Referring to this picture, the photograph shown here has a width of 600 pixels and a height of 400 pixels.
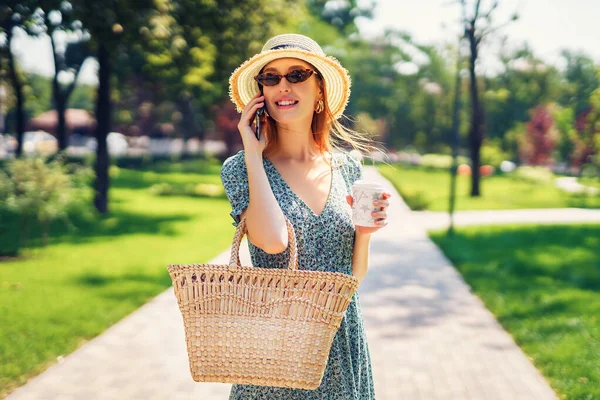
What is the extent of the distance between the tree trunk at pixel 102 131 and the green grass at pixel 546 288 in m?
7.68

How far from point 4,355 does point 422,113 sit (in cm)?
5176

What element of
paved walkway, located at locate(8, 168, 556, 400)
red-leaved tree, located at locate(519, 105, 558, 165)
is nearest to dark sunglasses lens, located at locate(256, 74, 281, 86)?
paved walkway, located at locate(8, 168, 556, 400)

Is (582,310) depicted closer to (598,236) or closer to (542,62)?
(598,236)

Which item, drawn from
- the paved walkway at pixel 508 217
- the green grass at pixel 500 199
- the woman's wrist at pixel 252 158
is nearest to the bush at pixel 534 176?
the green grass at pixel 500 199

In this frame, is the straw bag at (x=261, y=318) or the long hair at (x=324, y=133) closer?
the straw bag at (x=261, y=318)

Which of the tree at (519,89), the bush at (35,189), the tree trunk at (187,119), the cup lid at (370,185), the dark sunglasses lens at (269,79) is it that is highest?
the tree at (519,89)

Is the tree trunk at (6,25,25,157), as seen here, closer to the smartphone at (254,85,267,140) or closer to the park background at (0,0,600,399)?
the park background at (0,0,600,399)

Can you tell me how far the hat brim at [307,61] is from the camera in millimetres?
2121

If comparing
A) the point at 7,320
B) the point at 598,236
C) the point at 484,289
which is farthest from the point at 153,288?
the point at 598,236

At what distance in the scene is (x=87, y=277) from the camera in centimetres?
801

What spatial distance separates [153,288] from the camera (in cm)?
746

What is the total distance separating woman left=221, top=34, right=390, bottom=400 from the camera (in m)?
2.04

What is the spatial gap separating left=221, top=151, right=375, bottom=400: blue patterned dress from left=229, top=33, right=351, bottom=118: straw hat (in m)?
0.30

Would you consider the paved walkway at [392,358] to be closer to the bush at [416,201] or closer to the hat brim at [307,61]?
the hat brim at [307,61]
